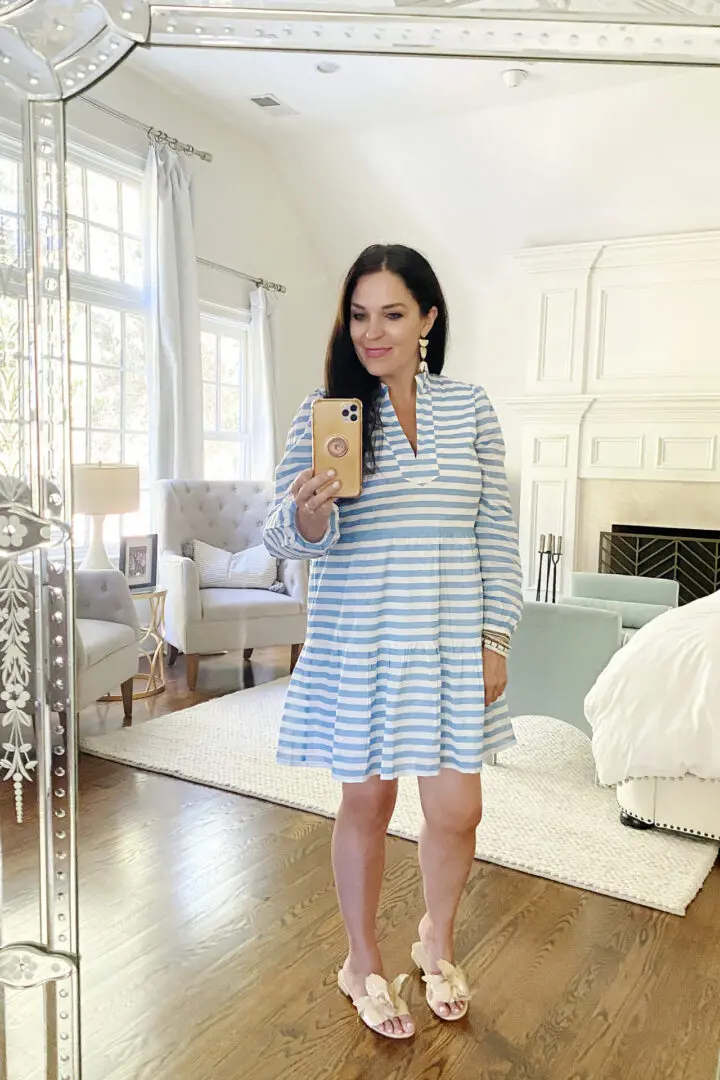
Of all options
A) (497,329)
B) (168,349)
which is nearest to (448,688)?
(168,349)

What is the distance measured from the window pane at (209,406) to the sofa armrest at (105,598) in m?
1.42

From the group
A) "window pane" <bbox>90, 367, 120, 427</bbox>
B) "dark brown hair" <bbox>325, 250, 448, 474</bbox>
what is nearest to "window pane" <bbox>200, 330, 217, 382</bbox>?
"window pane" <bbox>90, 367, 120, 427</bbox>

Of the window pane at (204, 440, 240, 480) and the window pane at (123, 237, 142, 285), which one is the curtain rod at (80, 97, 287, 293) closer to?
the window pane at (123, 237, 142, 285)

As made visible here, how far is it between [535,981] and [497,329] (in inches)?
154

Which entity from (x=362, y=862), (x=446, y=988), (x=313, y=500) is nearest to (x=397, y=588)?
(x=313, y=500)

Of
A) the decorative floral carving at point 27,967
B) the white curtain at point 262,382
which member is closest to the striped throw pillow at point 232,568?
the white curtain at point 262,382

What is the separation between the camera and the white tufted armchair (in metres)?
3.58

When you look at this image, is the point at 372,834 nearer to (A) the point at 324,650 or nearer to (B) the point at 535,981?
(A) the point at 324,650

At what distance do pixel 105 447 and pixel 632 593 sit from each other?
2453mm

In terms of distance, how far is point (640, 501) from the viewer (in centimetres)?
509

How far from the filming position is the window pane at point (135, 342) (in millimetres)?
3852

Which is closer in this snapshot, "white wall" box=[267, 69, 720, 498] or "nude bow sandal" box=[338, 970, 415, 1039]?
"nude bow sandal" box=[338, 970, 415, 1039]

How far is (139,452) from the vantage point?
13.1ft

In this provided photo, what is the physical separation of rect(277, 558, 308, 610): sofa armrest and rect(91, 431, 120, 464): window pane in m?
0.93
